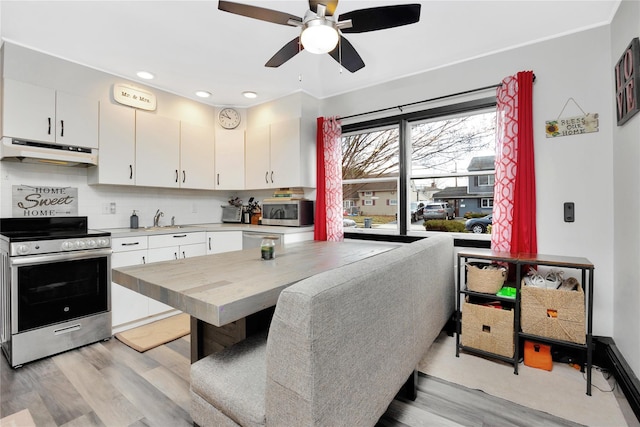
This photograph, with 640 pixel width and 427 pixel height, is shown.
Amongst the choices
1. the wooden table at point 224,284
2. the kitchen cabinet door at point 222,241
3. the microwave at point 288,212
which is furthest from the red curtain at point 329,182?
the wooden table at point 224,284

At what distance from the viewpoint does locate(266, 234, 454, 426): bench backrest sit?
3.03 feet

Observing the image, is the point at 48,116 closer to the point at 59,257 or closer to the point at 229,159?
the point at 59,257

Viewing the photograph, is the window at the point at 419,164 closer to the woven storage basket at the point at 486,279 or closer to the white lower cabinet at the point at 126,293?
the woven storage basket at the point at 486,279

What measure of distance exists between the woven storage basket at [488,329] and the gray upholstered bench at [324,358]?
0.91 m

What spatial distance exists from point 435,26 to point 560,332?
2464 mm

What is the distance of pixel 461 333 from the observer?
234cm

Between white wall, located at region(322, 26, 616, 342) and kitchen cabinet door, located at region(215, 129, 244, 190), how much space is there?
3132 millimetres

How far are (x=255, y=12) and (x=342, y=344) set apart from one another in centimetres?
181

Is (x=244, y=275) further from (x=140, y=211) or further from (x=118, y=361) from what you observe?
(x=140, y=211)

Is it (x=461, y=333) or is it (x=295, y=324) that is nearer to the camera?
(x=295, y=324)

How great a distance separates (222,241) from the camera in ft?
11.6

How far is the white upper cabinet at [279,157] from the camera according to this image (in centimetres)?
363

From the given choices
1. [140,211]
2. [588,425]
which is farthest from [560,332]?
[140,211]

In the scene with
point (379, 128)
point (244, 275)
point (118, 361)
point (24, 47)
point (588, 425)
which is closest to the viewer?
point (244, 275)
